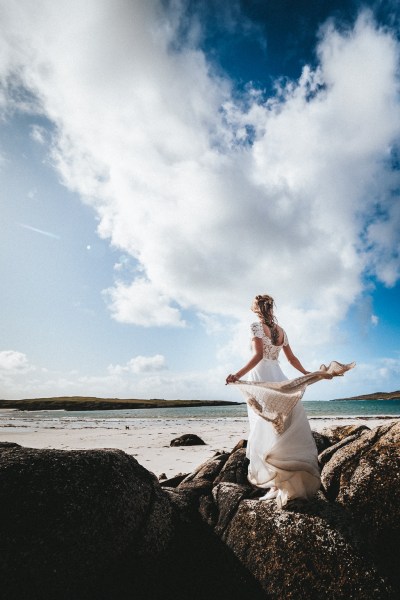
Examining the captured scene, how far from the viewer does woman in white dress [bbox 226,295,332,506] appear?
4.23 meters

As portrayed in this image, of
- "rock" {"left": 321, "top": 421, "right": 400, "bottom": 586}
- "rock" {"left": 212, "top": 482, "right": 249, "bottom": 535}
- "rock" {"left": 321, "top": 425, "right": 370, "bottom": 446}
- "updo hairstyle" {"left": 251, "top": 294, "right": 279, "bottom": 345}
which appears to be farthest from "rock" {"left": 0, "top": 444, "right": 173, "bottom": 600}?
"rock" {"left": 321, "top": 425, "right": 370, "bottom": 446}

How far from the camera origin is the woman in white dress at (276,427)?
13.9ft

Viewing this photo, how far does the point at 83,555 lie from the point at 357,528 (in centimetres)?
306

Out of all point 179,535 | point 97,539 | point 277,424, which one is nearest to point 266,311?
point 277,424

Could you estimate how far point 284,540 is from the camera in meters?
3.69

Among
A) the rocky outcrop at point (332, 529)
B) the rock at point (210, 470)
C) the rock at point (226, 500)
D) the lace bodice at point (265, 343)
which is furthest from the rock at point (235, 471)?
the lace bodice at point (265, 343)

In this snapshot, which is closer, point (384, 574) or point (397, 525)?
point (384, 574)

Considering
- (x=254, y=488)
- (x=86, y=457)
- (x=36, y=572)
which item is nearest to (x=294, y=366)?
(x=254, y=488)

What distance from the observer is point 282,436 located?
4.41 m

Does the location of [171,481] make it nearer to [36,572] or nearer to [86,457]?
[86,457]

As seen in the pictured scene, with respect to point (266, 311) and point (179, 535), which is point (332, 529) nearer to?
point (179, 535)

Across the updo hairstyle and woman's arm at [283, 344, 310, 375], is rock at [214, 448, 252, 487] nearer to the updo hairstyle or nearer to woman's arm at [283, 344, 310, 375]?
woman's arm at [283, 344, 310, 375]

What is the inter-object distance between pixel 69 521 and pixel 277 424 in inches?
111

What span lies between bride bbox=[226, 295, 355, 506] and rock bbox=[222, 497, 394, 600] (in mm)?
301
